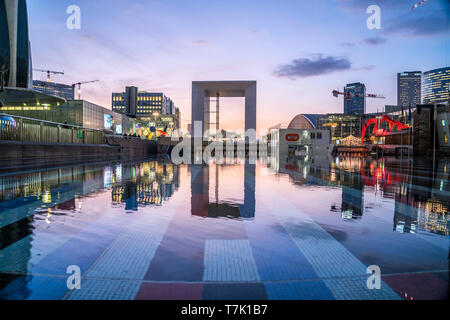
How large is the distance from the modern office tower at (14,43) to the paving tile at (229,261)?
36.6 metres

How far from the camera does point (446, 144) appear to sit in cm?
4725

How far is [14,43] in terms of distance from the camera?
106ft

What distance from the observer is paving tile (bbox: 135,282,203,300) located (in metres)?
2.28

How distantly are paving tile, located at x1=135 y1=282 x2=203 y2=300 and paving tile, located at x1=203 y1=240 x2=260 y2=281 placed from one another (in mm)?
211

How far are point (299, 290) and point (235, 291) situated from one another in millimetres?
517

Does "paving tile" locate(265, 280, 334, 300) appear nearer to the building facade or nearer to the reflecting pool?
the reflecting pool

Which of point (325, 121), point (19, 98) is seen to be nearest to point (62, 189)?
point (19, 98)

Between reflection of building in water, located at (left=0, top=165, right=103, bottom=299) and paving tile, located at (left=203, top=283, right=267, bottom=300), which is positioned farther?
reflection of building in water, located at (left=0, top=165, right=103, bottom=299)

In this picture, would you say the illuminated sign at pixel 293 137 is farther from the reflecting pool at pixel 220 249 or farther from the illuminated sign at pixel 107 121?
the illuminated sign at pixel 107 121

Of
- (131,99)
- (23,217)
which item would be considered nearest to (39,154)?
(23,217)

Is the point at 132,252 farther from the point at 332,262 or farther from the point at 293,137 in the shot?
the point at 293,137

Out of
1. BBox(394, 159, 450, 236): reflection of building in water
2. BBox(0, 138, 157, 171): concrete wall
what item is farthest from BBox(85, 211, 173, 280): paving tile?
BBox(0, 138, 157, 171): concrete wall

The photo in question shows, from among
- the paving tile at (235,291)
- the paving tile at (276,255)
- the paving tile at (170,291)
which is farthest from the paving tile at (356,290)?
the paving tile at (170,291)

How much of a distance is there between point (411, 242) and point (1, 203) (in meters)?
7.22
